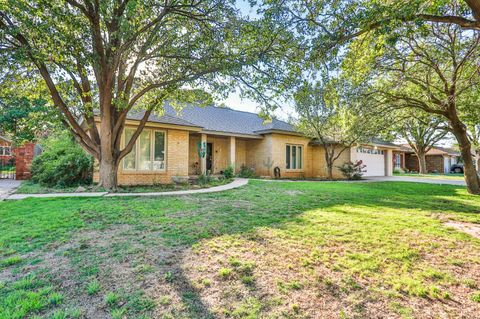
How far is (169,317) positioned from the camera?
245cm

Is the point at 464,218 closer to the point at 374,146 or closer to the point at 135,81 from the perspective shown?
the point at 135,81

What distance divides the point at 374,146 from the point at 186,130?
16.3 metres

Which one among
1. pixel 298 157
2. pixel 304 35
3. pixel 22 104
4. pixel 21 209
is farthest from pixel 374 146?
pixel 22 104

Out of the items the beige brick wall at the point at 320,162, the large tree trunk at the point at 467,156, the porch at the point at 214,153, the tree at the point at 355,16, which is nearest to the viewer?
the tree at the point at 355,16

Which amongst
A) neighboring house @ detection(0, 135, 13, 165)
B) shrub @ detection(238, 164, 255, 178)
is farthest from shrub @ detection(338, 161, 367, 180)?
neighboring house @ detection(0, 135, 13, 165)

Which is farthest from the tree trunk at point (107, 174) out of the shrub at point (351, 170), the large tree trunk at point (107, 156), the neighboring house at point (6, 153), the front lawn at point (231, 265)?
the shrub at point (351, 170)

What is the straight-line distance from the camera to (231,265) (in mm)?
3533

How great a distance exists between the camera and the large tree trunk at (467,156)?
11.2 m

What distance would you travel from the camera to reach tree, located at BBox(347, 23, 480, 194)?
8.52 meters

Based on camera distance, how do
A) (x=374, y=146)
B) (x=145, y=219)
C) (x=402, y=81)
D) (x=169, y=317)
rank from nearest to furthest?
1. (x=169, y=317)
2. (x=145, y=219)
3. (x=402, y=81)
4. (x=374, y=146)

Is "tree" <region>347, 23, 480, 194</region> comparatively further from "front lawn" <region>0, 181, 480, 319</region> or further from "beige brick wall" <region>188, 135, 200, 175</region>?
"beige brick wall" <region>188, 135, 200, 175</region>

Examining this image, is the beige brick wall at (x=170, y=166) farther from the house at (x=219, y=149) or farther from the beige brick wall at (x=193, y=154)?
the beige brick wall at (x=193, y=154)

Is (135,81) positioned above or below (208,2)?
below

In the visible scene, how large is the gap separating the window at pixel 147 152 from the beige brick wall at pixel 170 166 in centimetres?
26
